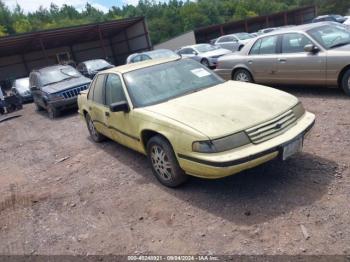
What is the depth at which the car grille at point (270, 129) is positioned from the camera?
3.89 metres

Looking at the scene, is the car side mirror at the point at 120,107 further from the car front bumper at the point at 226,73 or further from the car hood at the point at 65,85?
the car hood at the point at 65,85

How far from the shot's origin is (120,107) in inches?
195

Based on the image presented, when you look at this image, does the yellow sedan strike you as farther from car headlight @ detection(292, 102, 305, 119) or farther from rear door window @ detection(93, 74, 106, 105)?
rear door window @ detection(93, 74, 106, 105)

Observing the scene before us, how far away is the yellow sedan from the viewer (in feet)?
12.5

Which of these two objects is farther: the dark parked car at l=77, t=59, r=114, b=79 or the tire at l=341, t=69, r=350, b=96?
the dark parked car at l=77, t=59, r=114, b=79

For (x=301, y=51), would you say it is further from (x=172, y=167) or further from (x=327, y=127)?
(x=172, y=167)

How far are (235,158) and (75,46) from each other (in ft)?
115

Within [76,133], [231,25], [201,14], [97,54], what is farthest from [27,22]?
[76,133]

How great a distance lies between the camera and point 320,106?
273 inches

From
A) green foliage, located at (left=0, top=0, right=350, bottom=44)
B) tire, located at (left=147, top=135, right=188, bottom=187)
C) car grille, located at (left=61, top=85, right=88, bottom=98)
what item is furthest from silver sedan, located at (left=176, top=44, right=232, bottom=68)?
green foliage, located at (left=0, top=0, right=350, bottom=44)

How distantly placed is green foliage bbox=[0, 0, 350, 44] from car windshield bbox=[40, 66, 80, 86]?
50872 mm

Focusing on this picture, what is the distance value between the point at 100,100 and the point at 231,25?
121 feet

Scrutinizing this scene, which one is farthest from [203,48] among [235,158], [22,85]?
[235,158]

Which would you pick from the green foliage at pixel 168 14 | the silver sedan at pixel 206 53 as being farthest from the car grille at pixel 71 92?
the green foliage at pixel 168 14
